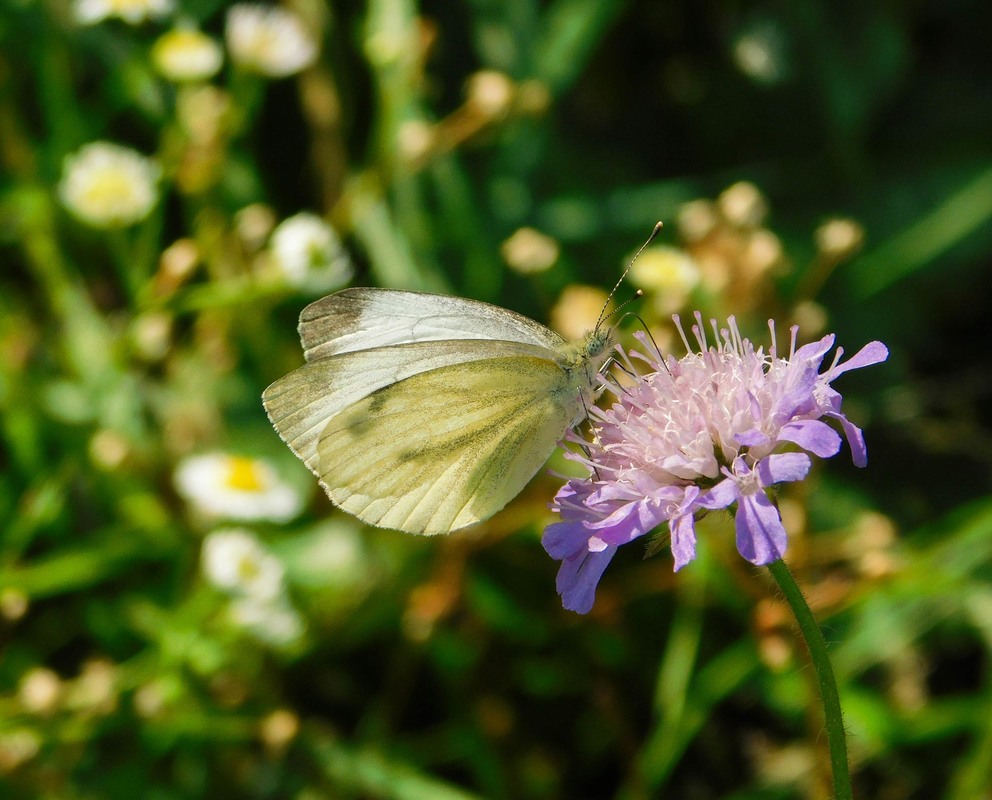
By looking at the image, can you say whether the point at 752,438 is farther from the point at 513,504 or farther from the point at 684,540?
the point at 513,504

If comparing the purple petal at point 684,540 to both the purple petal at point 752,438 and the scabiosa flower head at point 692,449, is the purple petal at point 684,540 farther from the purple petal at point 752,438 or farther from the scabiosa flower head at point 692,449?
the purple petal at point 752,438

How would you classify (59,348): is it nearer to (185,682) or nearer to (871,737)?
(185,682)

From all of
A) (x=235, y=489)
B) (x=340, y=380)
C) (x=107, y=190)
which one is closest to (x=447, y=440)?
(x=340, y=380)

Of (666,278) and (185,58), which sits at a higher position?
(185,58)

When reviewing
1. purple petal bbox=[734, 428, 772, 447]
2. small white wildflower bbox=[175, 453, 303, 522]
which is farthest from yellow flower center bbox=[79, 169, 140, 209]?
purple petal bbox=[734, 428, 772, 447]

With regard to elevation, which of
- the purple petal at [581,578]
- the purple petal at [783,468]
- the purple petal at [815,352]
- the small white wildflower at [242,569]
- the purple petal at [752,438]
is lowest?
the small white wildflower at [242,569]

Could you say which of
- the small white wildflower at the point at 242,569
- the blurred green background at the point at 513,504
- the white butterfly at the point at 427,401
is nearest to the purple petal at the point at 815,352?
the white butterfly at the point at 427,401

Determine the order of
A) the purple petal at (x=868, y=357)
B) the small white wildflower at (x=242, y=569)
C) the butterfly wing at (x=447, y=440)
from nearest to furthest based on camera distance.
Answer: the purple petal at (x=868, y=357) → the butterfly wing at (x=447, y=440) → the small white wildflower at (x=242, y=569)
